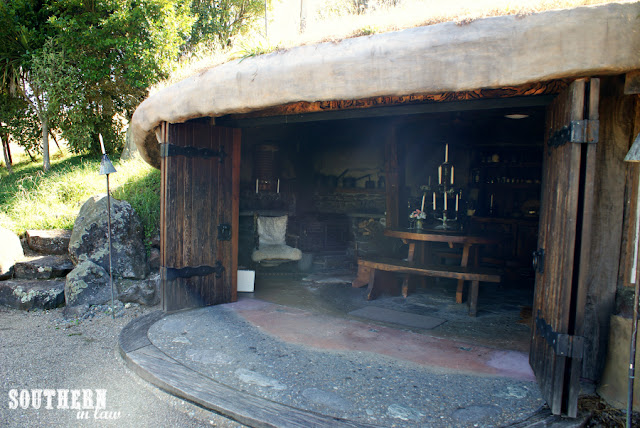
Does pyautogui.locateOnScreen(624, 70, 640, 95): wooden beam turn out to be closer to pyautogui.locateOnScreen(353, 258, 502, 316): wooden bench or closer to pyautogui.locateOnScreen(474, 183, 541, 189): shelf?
pyautogui.locateOnScreen(353, 258, 502, 316): wooden bench

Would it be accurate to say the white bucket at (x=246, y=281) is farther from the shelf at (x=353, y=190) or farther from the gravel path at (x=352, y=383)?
the shelf at (x=353, y=190)

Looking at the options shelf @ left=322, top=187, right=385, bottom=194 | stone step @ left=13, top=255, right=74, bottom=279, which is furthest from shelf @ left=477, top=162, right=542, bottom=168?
stone step @ left=13, top=255, right=74, bottom=279

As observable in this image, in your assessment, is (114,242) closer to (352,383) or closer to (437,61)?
(352,383)

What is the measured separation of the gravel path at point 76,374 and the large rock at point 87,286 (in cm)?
27

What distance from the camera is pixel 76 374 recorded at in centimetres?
354

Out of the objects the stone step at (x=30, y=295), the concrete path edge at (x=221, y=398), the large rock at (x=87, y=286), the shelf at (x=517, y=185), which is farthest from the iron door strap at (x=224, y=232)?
the shelf at (x=517, y=185)

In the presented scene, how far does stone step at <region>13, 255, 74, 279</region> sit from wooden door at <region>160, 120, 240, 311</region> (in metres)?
2.21

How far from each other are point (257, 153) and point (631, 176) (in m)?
5.73

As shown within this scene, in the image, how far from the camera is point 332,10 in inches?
595

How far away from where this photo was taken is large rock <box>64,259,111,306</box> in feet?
17.3

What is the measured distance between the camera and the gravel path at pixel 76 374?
2873 mm

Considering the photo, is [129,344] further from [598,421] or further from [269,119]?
[598,421]

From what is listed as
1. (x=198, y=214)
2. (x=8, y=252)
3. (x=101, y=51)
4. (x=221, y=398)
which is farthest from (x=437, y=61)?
(x=101, y=51)

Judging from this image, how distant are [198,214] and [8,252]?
3.09 meters
